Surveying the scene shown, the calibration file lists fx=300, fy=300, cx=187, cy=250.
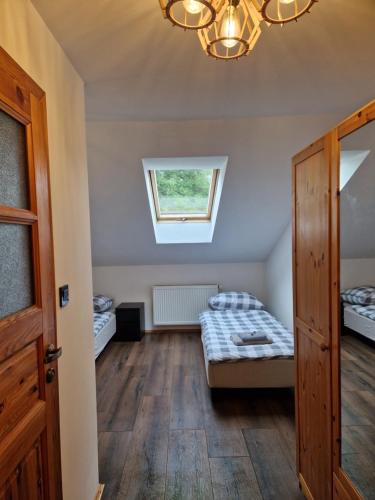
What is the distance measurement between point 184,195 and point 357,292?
284cm

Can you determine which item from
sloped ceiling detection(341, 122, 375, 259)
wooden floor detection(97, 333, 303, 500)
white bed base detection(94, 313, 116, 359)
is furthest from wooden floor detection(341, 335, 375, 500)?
white bed base detection(94, 313, 116, 359)

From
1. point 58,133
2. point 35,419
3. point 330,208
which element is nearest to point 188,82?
point 58,133

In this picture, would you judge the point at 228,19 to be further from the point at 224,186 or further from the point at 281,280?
the point at 281,280

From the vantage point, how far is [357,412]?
1.29m

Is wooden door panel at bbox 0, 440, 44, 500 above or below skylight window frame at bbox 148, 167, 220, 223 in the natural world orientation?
below

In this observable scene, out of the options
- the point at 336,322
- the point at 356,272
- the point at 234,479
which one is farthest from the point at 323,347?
the point at 234,479

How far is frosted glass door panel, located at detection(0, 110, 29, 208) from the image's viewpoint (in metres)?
0.96

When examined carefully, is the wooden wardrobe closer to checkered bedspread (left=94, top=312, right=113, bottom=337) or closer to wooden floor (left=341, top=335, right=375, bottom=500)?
wooden floor (left=341, top=335, right=375, bottom=500)

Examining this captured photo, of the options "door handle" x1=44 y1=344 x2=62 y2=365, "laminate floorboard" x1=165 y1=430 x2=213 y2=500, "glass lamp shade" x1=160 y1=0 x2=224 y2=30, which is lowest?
"laminate floorboard" x1=165 y1=430 x2=213 y2=500

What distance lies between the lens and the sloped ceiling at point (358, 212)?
4.19 ft

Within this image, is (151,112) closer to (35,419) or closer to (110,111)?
(110,111)

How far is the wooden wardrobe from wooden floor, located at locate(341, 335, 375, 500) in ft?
0.11

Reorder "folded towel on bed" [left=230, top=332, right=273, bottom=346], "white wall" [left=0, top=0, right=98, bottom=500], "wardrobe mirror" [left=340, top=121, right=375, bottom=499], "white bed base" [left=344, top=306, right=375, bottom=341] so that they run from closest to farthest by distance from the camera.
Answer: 1. "white wall" [left=0, top=0, right=98, bottom=500]
2. "wardrobe mirror" [left=340, top=121, right=375, bottom=499]
3. "white bed base" [left=344, top=306, right=375, bottom=341]
4. "folded towel on bed" [left=230, top=332, right=273, bottom=346]

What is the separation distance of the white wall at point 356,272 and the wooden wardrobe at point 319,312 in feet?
0.11
